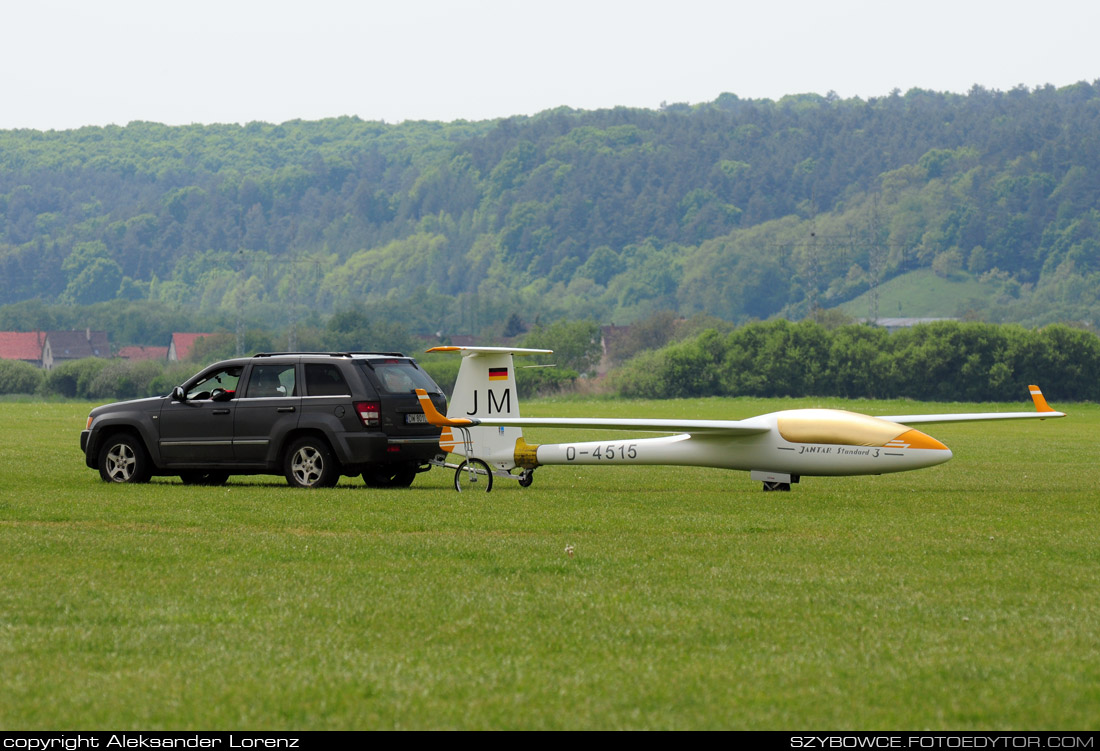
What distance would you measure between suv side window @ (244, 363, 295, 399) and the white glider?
1951 mm

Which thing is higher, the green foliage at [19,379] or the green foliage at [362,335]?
the green foliage at [362,335]

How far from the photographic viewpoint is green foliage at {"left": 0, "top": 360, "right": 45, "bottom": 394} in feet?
361

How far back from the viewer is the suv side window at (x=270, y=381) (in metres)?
19.4

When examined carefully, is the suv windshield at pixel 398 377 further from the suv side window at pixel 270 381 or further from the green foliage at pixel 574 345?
the green foliage at pixel 574 345

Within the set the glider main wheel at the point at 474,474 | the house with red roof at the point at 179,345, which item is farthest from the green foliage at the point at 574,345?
the glider main wheel at the point at 474,474

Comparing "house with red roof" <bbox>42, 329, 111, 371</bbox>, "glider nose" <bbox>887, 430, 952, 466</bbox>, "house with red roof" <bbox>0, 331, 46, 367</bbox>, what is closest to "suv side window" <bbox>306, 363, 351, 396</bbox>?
"glider nose" <bbox>887, 430, 952, 466</bbox>

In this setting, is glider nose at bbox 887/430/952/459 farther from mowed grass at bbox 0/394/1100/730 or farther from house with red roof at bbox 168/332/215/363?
house with red roof at bbox 168/332/215/363

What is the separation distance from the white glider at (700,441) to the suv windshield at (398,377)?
0.48 m

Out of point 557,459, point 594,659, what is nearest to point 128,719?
point 594,659

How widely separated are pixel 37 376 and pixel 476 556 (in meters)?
108

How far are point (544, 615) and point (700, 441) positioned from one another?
1087cm

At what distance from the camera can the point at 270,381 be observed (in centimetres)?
1953

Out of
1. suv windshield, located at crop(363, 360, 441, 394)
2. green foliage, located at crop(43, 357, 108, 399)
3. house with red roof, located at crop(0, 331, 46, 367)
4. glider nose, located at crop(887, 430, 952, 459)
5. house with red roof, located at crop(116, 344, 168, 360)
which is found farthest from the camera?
house with red roof, located at crop(0, 331, 46, 367)
